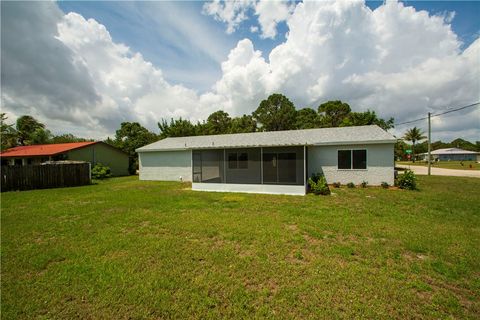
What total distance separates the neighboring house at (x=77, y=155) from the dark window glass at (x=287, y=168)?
61.9 ft

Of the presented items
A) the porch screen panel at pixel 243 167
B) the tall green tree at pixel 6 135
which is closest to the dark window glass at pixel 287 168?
the porch screen panel at pixel 243 167

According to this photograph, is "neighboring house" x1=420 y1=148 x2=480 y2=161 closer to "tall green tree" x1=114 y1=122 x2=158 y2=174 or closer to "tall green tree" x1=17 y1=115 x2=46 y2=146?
"tall green tree" x1=114 y1=122 x2=158 y2=174

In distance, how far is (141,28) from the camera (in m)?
9.68

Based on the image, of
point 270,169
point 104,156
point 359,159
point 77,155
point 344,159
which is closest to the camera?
point 270,169

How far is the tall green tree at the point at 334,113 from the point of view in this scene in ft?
92.0

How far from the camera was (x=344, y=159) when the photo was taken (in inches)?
466

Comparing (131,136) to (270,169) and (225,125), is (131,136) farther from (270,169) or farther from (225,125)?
(270,169)

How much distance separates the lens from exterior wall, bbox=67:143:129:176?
19.2 meters

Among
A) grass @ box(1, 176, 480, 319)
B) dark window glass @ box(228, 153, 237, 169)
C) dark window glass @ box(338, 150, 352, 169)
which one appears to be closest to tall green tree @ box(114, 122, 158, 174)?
dark window glass @ box(228, 153, 237, 169)

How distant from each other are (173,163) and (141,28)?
9014 millimetres

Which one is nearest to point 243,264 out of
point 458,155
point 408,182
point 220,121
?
point 408,182

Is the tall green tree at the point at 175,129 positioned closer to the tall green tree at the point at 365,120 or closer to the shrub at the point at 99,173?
the shrub at the point at 99,173

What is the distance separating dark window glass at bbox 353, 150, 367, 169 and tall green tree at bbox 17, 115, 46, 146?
44.8 meters

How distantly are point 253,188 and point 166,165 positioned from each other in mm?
8581
